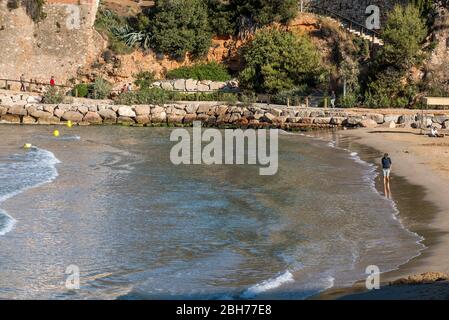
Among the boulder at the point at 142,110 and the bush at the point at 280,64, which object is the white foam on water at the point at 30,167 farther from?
the bush at the point at 280,64

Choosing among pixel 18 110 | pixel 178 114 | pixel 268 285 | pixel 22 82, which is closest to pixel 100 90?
pixel 22 82

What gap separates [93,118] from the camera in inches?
1801

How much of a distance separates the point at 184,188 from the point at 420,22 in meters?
25.8

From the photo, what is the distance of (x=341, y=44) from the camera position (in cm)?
4984

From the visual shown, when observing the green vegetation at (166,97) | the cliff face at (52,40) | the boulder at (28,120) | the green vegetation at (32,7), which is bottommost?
the boulder at (28,120)

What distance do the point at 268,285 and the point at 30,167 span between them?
16610 mm

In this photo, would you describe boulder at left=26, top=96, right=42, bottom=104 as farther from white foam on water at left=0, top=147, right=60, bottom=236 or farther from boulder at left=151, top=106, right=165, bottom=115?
white foam on water at left=0, top=147, right=60, bottom=236

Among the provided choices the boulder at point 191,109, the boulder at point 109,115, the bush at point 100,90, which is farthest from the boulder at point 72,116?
the boulder at point 191,109

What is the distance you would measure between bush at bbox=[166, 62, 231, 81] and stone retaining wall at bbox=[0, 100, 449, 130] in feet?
15.9

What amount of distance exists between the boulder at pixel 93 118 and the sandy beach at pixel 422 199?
45.9 ft

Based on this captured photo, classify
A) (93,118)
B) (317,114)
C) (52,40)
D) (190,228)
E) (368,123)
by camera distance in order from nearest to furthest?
(190,228) < (368,123) < (317,114) < (93,118) < (52,40)

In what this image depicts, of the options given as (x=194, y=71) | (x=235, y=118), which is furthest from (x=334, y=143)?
(x=194, y=71)

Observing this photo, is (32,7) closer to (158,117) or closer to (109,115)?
(109,115)

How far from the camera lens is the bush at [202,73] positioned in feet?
168
